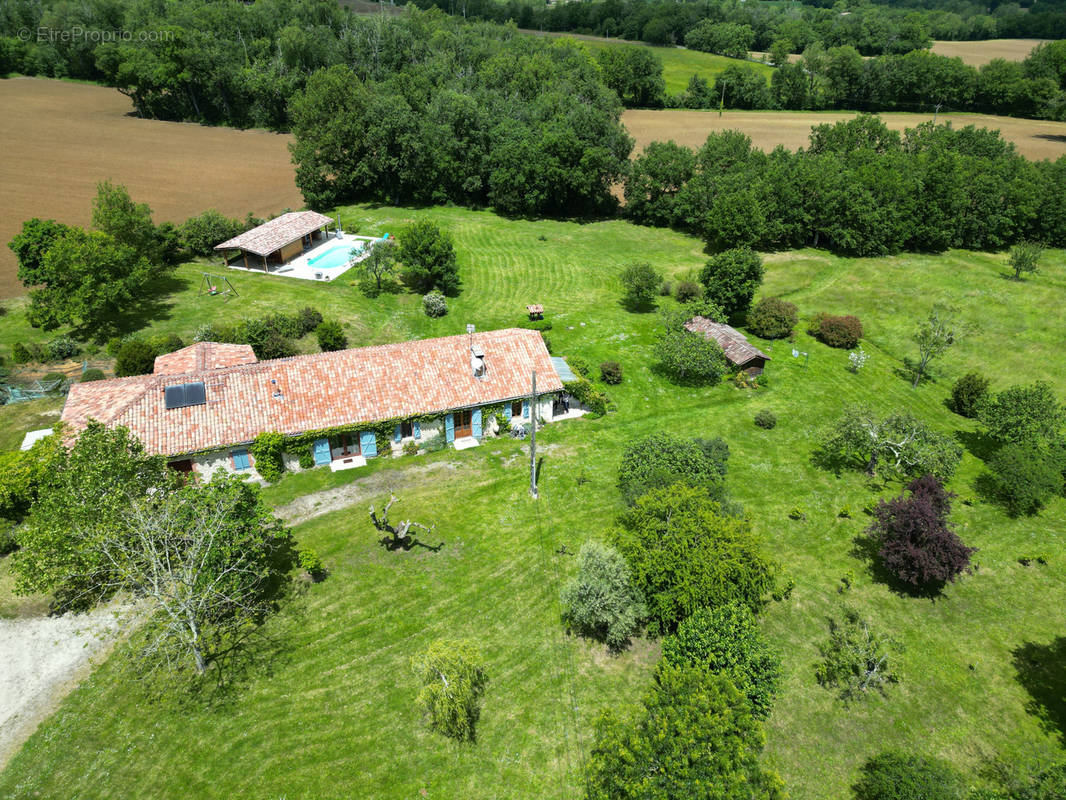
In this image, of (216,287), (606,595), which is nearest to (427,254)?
(216,287)

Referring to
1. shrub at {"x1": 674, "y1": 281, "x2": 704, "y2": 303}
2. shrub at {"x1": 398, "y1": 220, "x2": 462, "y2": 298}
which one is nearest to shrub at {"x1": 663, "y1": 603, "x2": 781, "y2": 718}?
shrub at {"x1": 674, "y1": 281, "x2": 704, "y2": 303}

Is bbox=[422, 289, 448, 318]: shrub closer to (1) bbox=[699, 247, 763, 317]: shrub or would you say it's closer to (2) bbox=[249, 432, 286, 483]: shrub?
(2) bbox=[249, 432, 286, 483]: shrub

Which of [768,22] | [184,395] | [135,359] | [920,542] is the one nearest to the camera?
[920,542]

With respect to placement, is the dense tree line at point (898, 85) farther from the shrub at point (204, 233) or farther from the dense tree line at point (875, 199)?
the shrub at point (204, 233)

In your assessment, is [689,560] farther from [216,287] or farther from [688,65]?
[688,65]

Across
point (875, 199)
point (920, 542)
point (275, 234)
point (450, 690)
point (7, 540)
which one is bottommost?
point (7, 540)

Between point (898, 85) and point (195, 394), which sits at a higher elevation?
point (898, 85)
